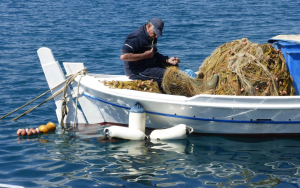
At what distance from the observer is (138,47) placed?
21.3ft

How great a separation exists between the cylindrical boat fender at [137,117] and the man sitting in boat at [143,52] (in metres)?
0.70

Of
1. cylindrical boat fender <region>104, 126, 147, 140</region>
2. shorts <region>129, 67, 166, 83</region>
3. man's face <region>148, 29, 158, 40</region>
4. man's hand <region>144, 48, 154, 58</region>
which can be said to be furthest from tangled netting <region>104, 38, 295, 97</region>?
cylindrical boat fender <region>104, 126, 147, 140</region>

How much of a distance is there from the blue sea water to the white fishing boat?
256mm

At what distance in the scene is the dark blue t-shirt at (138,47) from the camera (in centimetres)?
646

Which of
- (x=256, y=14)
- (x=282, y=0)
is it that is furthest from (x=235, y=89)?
(x=282, y=0)

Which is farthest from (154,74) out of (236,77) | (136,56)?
(236,77)

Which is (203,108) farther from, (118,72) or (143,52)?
(118,72)

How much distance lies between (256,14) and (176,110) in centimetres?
1306

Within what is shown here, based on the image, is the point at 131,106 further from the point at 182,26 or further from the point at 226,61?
the point at 182,26

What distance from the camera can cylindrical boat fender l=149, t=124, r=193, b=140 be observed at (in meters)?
6.24

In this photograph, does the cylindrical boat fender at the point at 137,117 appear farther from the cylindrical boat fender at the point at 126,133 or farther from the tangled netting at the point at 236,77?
the tangled netting at the point at 236,77

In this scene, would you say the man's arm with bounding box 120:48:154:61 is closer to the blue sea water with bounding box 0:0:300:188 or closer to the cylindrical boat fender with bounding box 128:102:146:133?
the cylindrical boat fender with bounding box 128:102:146:133

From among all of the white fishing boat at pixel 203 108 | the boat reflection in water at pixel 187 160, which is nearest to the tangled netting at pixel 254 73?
the white fishing boat at pixel 203 108

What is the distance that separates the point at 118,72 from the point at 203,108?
18.2ft
